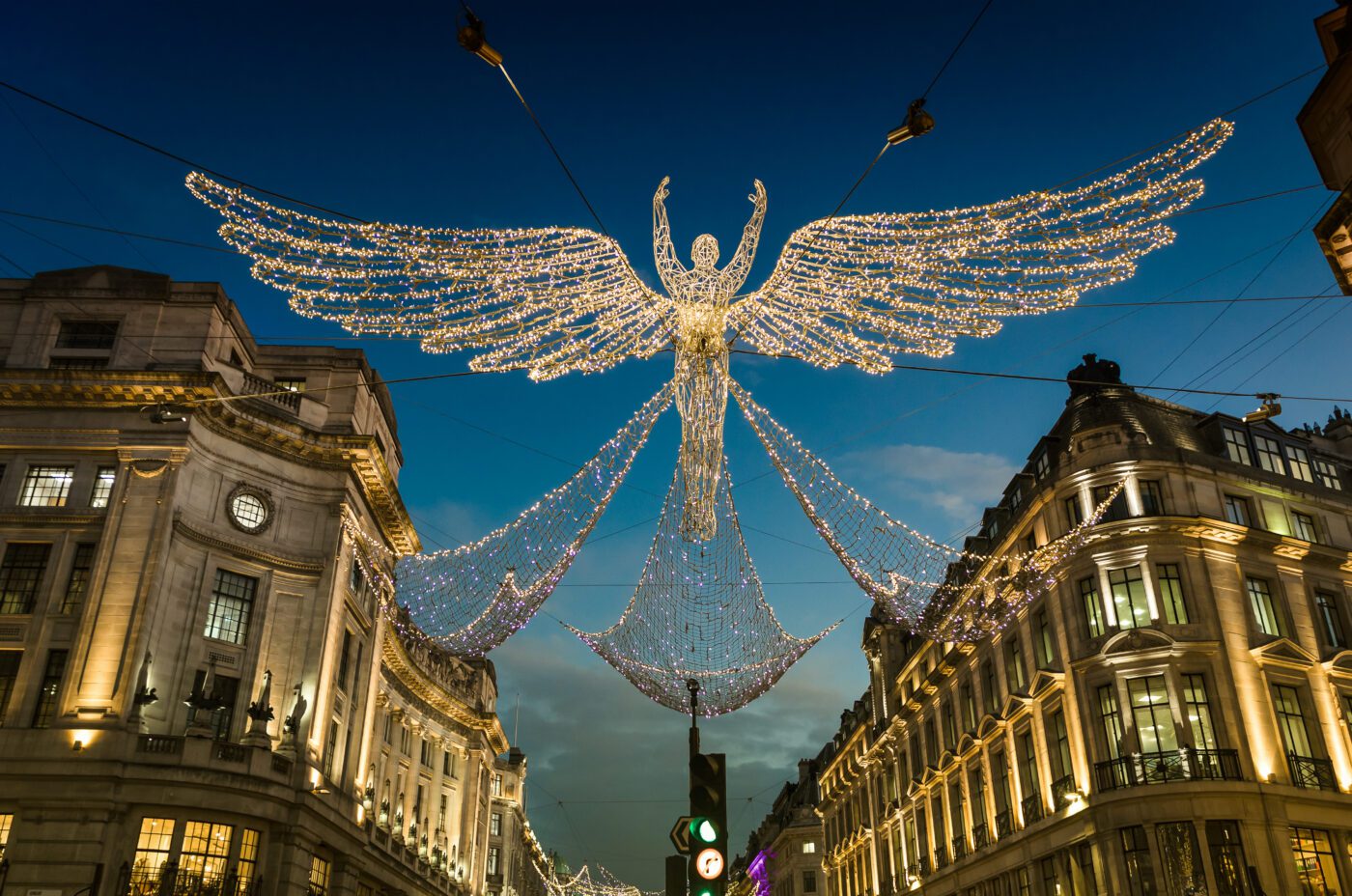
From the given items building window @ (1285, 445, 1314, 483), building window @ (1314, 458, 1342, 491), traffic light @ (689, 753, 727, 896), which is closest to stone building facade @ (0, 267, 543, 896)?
traffic light @ (689, 753, 727, 896)

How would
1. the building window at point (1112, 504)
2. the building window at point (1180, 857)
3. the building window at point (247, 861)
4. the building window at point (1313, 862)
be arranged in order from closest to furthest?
the building window at point (1180, 857) < the building window at point (247, 861) < the building window at point (1313, 862) < the building window at point (1112, 504)

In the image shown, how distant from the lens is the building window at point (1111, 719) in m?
31.2

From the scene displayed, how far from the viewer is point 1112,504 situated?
1353 inches

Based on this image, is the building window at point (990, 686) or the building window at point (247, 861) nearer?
the building window at point (247, 861)

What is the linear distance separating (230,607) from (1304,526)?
3699cm

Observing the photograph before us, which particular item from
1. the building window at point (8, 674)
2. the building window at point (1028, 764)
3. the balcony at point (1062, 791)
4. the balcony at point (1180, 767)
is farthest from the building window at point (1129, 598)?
the building window at point (8, 674)

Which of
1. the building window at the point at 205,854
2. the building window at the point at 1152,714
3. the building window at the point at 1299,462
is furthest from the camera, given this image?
the building window at the point at 1299,462

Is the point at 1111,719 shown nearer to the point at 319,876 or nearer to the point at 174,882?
the point at 319,876

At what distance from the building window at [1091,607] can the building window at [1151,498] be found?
296 centimetres

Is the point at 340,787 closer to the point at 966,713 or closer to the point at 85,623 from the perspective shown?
the point at 85,623

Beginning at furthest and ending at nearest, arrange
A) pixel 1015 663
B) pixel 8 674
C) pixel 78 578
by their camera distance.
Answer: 1. pixel 1015 663
2. pixel 78 578
3. pixel 8 674

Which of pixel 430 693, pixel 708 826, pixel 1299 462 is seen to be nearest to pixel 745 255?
pixel 708 826

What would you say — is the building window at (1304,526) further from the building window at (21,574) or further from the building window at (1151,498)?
the building window at (21,574)

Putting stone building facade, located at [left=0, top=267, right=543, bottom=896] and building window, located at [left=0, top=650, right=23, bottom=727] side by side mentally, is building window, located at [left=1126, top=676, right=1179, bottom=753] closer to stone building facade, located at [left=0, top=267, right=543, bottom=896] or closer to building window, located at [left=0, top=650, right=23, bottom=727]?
stone building facade, located at [left=0, top=267, right=543, bottom=896]
